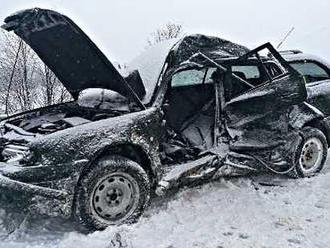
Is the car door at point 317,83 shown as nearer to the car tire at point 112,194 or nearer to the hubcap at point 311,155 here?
the hubcap at point 311,155

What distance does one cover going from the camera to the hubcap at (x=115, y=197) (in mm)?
4484

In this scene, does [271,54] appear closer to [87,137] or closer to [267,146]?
[267,146]

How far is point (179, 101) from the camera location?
6.34 meters

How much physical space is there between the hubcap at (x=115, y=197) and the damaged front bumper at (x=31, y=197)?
12.8 inches

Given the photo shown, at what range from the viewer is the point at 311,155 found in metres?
6.24

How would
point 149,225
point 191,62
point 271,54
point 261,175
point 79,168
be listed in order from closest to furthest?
1. point 79,168
2. point 149,225
3. point 191,62
4. point 271,54
5. point 261,175

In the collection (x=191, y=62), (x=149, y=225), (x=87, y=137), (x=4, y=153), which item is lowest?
(x=149, y=225)

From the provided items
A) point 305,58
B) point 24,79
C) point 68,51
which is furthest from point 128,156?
point 24,79

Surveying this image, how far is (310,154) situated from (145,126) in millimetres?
Answer: 2722

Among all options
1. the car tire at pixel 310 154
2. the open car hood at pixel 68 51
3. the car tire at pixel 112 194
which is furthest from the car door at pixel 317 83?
the car tire at pixel 112 194

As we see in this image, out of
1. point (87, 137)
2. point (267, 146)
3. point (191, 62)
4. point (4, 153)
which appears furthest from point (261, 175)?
point (4, 153)

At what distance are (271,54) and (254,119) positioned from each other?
0.99 m

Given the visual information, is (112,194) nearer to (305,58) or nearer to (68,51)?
(68,51)

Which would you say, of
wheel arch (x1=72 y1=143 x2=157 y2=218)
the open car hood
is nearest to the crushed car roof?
the open car hood
